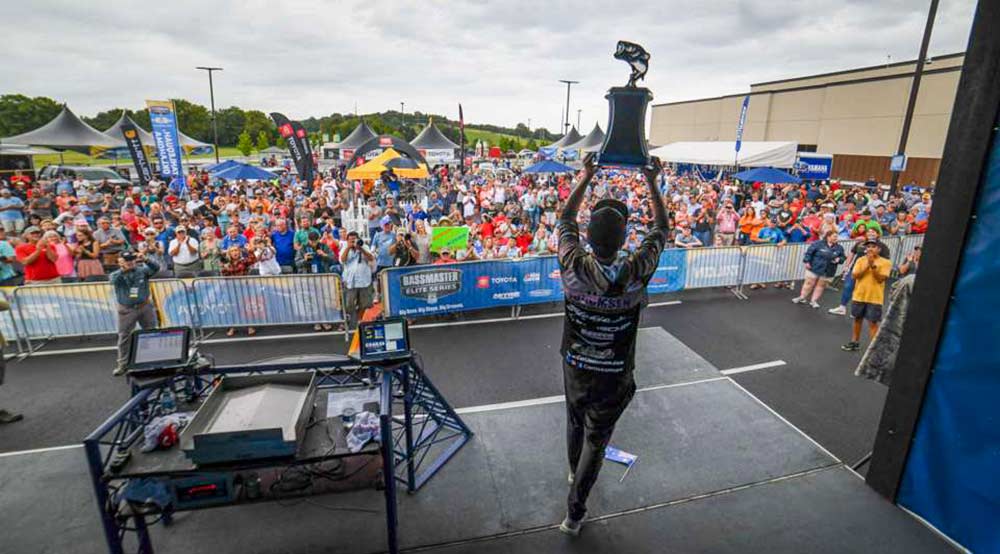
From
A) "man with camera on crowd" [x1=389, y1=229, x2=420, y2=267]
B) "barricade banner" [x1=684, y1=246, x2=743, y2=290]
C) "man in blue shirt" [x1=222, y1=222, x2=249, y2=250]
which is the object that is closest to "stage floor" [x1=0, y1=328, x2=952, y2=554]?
"man with camera on crowd" [x1=389, y1=229, x2=420, y2=267]

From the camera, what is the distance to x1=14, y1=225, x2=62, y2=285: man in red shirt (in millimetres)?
8414

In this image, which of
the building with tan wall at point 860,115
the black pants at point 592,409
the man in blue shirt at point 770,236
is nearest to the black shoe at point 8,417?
the black pants at point 592,409

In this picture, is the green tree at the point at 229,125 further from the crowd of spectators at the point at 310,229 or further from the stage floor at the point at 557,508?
the stage floor at the point at 557,508

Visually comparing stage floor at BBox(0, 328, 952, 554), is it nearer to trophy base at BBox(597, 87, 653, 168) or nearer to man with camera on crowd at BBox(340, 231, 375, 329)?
trophy base at BBox(597, 87, 653, 168)

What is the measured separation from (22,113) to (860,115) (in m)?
110

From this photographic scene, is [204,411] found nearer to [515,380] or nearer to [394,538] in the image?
[394,538]

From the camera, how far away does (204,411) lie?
335 centimetres

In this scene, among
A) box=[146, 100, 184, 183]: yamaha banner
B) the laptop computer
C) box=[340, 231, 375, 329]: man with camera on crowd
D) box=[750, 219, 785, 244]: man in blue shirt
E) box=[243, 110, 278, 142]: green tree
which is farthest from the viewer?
box=[243, 110, 278, 142]: green tree

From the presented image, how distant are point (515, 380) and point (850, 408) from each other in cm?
430

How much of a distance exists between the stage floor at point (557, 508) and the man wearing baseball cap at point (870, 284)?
3.77 m

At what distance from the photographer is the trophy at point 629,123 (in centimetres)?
304

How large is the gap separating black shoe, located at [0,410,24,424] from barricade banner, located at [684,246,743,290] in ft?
37.5

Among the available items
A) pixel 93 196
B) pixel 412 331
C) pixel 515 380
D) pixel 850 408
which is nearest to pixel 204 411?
pixel 515 380

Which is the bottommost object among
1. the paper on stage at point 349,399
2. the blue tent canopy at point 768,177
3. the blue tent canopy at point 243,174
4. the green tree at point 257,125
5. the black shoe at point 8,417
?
the black shoe at point 8,417
